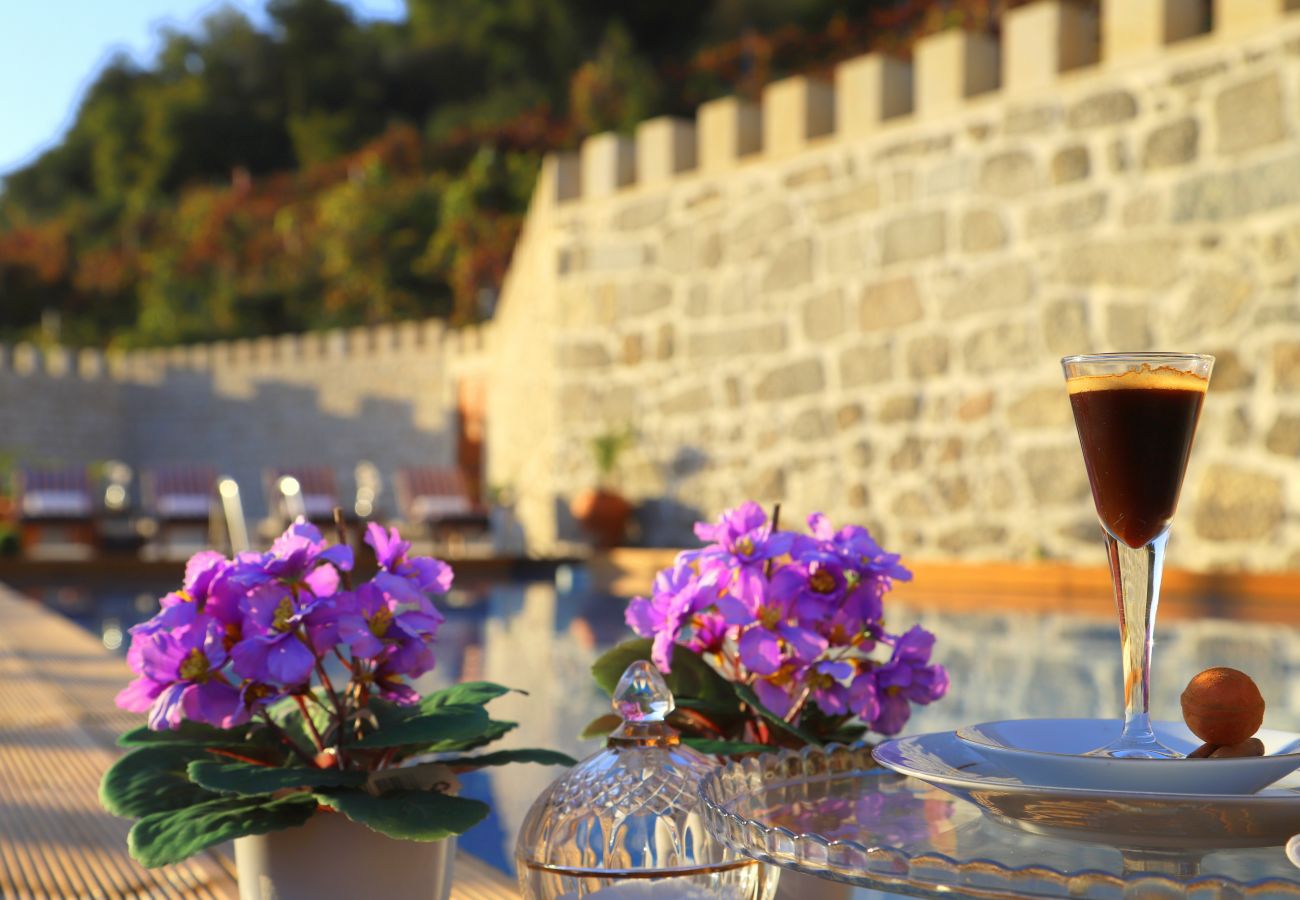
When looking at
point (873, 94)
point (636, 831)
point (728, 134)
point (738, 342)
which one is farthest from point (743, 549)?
point (728, 134)

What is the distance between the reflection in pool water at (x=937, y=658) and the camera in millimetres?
2387

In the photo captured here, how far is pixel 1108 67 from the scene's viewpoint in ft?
21.3

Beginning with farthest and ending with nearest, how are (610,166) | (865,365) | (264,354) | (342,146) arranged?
(342,146) → (264,354) → (610,166) → (865,365)

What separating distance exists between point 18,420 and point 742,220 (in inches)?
461

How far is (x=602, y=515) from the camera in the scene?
8.29m

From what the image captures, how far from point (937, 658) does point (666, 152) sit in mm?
5426

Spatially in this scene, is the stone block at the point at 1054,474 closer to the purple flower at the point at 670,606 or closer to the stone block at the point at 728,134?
the stone block at the point at 728,134

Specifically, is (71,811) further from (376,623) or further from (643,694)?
(643,694)

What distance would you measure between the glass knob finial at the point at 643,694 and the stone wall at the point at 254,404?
13714mm

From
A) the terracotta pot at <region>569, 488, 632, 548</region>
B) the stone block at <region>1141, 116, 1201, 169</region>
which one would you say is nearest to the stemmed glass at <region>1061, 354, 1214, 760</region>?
the stone block at <region>1141, 116, 1201, 169</region>

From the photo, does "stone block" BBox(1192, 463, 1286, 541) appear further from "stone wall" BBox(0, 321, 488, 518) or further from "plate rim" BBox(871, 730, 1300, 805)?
"stone wall" BBox(0, 321, 488, 518)

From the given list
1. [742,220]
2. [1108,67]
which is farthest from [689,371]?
[1108,67]

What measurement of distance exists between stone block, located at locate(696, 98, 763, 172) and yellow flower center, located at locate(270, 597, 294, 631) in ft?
24.4

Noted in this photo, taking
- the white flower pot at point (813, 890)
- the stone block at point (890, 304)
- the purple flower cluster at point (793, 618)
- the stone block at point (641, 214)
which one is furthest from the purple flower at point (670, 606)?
the stone block at point (641, 214)
